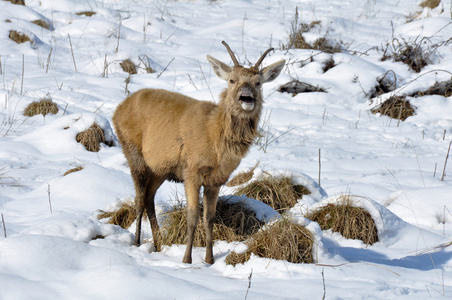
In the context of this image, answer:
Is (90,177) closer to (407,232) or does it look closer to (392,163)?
(407,232)

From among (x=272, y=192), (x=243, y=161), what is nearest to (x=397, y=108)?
(x=243, y=161)

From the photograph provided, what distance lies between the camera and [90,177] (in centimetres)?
705

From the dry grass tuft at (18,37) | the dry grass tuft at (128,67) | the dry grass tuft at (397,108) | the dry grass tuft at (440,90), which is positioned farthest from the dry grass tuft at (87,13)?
the dry grass tuft at (440,90)

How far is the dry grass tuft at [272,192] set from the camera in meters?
6.48

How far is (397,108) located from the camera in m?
11.2

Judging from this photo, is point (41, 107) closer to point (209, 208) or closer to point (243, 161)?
point (243, 161)

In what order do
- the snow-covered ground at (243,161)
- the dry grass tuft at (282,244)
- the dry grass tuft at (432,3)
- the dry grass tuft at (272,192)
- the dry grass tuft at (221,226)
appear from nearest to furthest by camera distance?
the snow-covered ground at (243,161) < the dry grass tuft at (282,244) < the dry grass tuft at (221,226) < the dry grass tuft at (272,192) < the dry grass tuft at (432,3)

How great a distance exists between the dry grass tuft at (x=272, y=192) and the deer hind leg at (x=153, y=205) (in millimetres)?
1089

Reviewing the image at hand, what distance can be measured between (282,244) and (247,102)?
138cm

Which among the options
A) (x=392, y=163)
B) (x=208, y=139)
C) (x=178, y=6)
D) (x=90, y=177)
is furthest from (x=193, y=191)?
(x=178, y=6)

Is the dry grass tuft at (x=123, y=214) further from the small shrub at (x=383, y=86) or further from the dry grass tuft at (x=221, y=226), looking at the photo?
the small shrub at (x=383, y=86)

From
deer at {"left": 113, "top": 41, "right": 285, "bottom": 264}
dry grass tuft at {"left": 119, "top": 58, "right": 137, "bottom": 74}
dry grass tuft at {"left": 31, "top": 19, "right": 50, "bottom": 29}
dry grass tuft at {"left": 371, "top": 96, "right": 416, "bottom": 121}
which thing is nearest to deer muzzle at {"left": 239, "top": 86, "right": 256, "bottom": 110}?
deer at {"left": 113, "top": 41, "right": 285, "bottom": 264}

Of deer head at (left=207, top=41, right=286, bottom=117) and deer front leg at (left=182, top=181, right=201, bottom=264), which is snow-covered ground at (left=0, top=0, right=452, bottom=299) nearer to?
deer front leg at (left=182, top=181, right=201, bottom=264)

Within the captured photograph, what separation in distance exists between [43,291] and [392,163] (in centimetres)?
689
